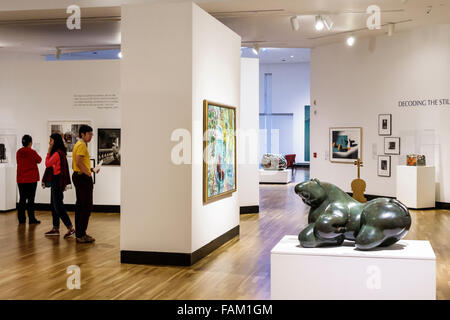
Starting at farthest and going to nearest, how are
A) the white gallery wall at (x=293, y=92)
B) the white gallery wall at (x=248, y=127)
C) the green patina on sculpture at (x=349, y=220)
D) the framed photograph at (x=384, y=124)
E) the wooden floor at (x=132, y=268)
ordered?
1. the white gallery wall at (x=293, y=92)
2. the framed photograph at (x=384, y=124)
3. the white gallery wall at (x=248, y=127)
4. the wooden floor at (x=132, y=268)
5. the green patina on sculpture at (x=349, y=220)

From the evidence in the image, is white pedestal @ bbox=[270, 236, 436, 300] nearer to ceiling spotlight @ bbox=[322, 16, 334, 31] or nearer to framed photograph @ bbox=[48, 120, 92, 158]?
ceiling spotlight @ bbox=[322, 16, 334, 31]

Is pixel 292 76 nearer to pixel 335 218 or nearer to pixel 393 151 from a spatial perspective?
pixel 393 151

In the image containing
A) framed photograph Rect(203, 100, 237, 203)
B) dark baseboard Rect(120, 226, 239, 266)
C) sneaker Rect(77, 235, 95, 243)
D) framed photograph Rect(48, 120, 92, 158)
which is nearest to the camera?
dark baseboard Rect(120, 226, 239, 266)

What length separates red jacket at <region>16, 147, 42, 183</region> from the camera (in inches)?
418

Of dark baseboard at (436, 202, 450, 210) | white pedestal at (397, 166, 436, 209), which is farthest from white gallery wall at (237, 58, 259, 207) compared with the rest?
dark baseboard at (436, 202, 450, 210)

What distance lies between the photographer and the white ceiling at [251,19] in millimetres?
10953

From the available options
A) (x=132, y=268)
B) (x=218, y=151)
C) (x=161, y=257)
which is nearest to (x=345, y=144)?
(x=218, y=151)

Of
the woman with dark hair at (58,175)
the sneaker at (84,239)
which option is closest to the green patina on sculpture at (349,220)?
the sneaker at (84,239)

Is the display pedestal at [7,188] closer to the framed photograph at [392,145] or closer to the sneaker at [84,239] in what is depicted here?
the sneaker at [84,239]

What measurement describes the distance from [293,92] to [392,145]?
14.8 metres

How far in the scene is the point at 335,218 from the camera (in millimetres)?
4625

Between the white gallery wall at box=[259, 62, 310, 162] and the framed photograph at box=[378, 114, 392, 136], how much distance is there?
1409 centimetres

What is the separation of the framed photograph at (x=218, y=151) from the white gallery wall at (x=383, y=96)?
6.47 m

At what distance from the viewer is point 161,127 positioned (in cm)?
721
